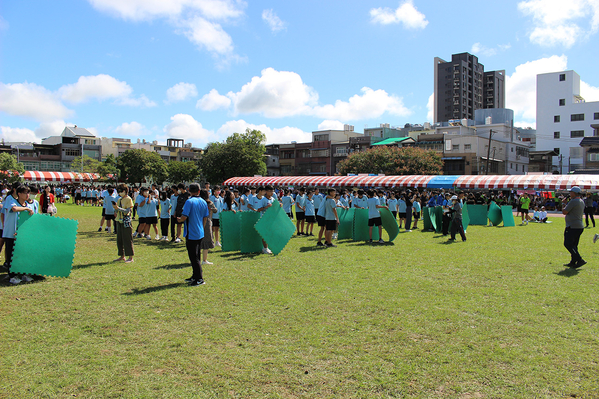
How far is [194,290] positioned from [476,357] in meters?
4.54

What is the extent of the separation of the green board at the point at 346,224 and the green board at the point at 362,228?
38 centimetres

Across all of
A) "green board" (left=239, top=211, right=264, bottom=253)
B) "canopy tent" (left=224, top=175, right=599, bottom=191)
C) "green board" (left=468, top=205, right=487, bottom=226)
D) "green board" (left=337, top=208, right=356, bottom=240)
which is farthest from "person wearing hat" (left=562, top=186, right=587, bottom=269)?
"canopy tent" (left=224, top=175, right=599, bottom=191)

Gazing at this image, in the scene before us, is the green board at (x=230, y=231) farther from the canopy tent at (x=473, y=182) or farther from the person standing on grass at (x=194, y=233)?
the canopy tent at (x=473, y=182)

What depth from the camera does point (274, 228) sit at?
10438 millimetres

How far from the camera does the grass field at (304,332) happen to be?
3.84 m

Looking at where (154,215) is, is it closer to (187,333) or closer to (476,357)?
(187,333)

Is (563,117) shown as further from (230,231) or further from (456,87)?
(230,231)

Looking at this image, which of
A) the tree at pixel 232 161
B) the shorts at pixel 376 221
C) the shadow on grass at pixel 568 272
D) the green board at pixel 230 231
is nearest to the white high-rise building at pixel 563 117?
the tree at pixel 232 161

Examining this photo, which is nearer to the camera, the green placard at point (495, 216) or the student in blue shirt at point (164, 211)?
the student in blue shirt at point (164, 211)

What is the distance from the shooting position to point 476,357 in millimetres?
4434

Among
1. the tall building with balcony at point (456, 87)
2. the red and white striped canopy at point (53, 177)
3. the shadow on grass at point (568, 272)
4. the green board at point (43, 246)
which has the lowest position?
the shadow on grass at point (568, 272)

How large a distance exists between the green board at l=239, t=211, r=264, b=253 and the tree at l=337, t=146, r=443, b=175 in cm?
4364

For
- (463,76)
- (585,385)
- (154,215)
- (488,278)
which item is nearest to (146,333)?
(585,385)

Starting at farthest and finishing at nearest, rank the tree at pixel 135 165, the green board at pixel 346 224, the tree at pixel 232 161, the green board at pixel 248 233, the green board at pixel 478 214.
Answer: the tree at pixel 135 165
the tree at pixel 232 161
the green board at pixel 478 214
the green board at pixel 346 224
the green board at pixel 248 233
